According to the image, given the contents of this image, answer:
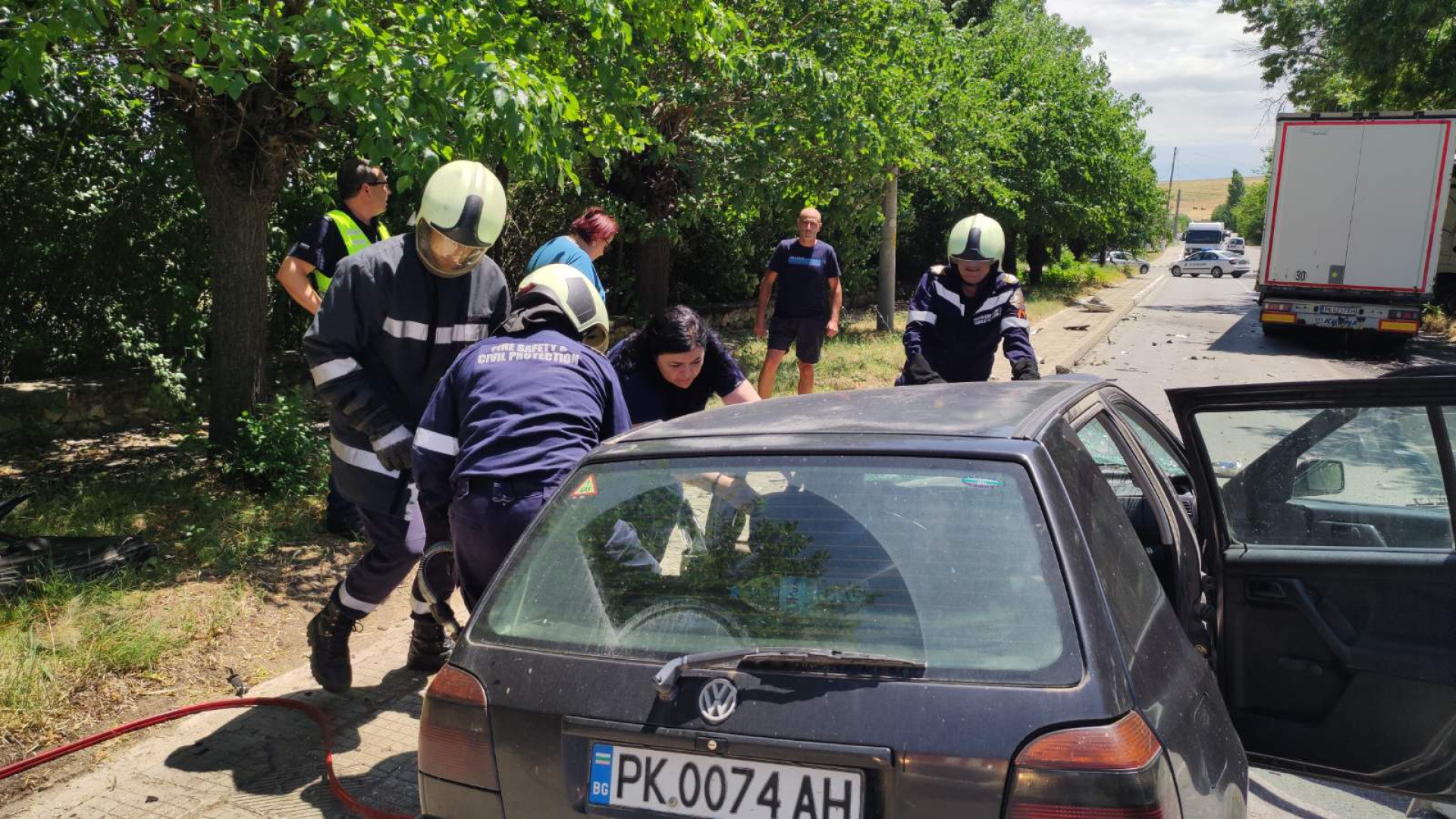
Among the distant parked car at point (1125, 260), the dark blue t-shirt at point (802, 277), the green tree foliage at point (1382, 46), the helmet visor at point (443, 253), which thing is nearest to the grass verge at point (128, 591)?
the helmet visor at point (443, 253)

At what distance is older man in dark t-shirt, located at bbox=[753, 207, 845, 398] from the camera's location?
8656 millimetres

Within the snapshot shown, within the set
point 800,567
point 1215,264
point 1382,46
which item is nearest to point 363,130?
point 800,567

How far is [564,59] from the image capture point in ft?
21.2

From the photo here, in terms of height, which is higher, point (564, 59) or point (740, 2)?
point (740, 2)

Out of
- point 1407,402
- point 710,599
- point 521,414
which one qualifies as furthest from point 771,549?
point 1407,402

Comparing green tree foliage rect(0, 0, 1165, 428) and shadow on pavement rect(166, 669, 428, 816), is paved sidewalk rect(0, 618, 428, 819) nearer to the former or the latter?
shadow on pavement rect(166, 669, 428, 816)

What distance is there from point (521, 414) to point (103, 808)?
177 cm

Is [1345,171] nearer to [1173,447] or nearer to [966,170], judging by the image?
[966,170]

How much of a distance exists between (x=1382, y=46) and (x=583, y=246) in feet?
58.7

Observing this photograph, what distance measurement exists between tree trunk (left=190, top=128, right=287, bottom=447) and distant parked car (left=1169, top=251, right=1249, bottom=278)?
178ft

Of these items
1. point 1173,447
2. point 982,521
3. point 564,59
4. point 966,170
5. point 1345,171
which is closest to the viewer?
point 982,521

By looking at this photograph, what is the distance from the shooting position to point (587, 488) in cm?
239

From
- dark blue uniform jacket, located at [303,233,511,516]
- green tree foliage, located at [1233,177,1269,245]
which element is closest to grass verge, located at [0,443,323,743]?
dark blue uniform jacket, located at [303,233,511,516]

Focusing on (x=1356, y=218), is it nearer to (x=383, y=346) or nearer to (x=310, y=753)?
(x=383, y=346)
